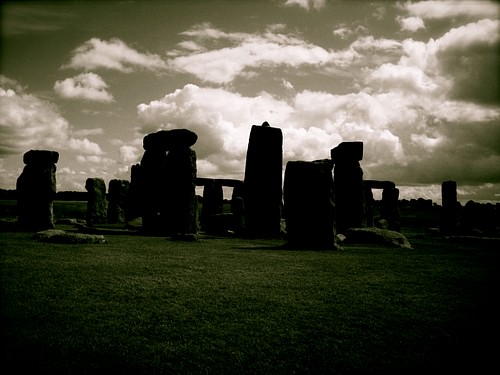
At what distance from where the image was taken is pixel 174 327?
11.7 ft

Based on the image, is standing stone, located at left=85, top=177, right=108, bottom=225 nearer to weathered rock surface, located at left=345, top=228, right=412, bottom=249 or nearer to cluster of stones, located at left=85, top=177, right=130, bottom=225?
cluster of stones, located at left=85, top=177, right=130, bottom=225

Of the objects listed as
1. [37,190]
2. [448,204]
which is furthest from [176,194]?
[448,204]

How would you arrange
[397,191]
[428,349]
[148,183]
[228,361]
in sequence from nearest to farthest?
[228,361] → [428,349] → [148,183] → [397,191]

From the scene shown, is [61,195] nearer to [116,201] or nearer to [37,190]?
[116,201]

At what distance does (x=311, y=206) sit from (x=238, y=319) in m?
7.03

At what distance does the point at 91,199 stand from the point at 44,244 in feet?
51.3

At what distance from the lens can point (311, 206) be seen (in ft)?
34.8

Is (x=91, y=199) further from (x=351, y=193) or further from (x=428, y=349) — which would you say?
(x=428, y=349)

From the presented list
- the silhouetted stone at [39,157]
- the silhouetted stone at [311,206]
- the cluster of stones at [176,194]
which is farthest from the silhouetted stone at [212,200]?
the silhouetted stone at [311,206]

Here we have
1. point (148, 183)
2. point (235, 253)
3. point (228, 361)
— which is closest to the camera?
point (228, 361)

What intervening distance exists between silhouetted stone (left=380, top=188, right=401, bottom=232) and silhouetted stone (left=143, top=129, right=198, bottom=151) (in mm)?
14545

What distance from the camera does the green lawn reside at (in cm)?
294

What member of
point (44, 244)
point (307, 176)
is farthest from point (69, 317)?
point (307, 176)

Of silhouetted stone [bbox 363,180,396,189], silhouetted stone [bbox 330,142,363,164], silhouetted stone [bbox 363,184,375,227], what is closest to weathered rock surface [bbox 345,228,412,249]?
silhouetted stone [bbox 330,142,363,164]
